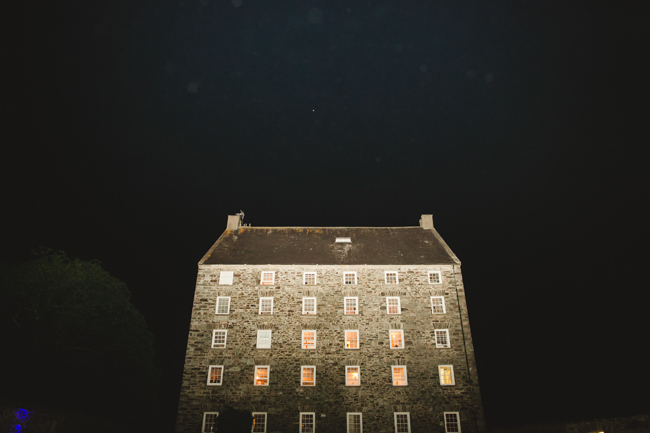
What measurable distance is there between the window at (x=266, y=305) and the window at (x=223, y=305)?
247cm

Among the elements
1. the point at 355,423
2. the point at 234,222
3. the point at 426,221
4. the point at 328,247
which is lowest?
the point at 355,423

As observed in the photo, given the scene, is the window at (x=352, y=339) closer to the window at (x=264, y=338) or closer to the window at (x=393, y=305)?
the window at (x=393, y=305)

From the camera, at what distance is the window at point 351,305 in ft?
94.6

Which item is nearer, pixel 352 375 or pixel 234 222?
pixel 352 375

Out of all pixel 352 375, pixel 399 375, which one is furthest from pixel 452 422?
pixel 352 375

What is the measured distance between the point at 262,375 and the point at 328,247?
11238 millimetres

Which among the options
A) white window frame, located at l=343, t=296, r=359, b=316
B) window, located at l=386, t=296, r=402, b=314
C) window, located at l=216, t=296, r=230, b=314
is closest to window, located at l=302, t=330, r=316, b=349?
white window frame, located at l=343, t=296, r=359, b=316

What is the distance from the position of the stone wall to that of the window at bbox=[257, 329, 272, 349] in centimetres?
29

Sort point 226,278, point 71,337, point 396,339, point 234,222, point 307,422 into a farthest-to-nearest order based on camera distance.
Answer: point 234,222, point 226,278, point 71,337, point 396,339, point 307,422

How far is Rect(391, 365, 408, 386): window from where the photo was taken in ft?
87.7

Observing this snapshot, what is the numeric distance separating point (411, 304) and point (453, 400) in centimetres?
677

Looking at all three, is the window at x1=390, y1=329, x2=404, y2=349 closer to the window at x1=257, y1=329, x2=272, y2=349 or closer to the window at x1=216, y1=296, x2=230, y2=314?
the window at x1=257, y1=329, x2=272, y2=349

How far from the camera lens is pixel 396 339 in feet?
92.0

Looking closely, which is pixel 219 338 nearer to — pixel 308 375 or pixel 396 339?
pixel 308 375
